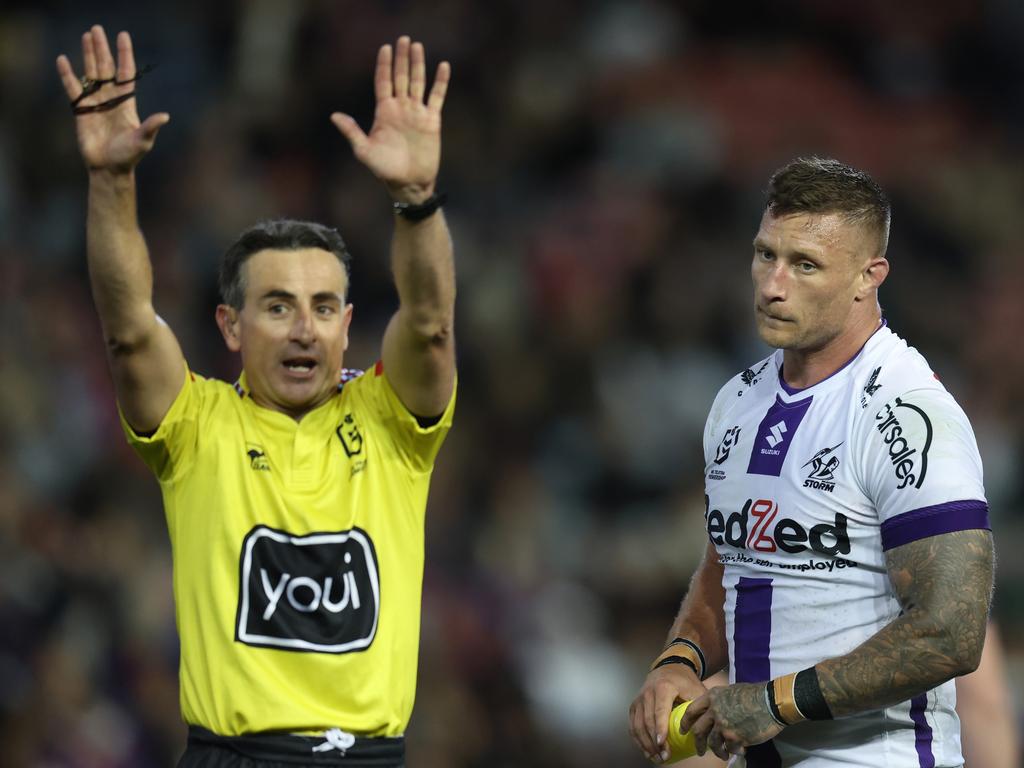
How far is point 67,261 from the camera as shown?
431 inches

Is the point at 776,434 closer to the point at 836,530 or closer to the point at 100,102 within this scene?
the point at 836,530

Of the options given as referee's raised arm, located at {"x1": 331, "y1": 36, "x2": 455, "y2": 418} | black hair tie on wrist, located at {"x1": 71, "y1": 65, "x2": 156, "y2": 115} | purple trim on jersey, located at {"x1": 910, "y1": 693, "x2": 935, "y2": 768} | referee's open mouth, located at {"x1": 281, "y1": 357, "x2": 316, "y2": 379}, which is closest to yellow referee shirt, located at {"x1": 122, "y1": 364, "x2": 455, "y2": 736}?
referee's open mouth, located at {"x1": 281, "y1": 357, "x2": 316, "y2": 379}

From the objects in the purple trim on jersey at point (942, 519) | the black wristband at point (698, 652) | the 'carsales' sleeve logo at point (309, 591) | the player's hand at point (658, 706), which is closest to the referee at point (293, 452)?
the 'carsales' sleeve logo at point (309, 591)

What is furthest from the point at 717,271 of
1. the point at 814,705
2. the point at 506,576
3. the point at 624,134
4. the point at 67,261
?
the point at 814,705

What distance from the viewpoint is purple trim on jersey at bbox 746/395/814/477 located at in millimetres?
4129

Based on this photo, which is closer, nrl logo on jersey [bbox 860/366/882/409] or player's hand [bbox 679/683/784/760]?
player's hand [bbox 679/683/784/760]

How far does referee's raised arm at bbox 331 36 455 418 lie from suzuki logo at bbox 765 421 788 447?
3.08ft

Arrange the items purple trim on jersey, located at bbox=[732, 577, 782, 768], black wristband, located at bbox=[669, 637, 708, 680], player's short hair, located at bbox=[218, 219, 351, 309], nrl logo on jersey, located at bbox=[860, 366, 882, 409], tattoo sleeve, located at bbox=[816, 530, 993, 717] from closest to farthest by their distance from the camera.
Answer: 1. tattoo sleeve, located at bbox=[816, 530, 993, 717]
2. nrl logo on jersey, located at bbox=[860, 366, 882, 409]
3. purple trim on jersey, located at bbox=[732, 577, 782, 768]
4. black wristband, located at bbox=[669, 637, 708, 680]
5. player's short hair, located at bbox=[218, 219, 351, 309]

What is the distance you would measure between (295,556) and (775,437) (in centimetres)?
139

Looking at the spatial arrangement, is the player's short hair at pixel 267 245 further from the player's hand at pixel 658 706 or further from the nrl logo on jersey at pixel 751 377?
the player's hand at pixel 658 706

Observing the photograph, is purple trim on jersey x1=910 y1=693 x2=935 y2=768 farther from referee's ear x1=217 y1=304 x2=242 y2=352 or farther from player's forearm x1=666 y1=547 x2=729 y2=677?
referee's ear x1=217 y1=304 x2=242 y2=352

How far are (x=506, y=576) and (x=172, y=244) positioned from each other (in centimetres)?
360

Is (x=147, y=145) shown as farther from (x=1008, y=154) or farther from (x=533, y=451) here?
(x=1008, y=154)

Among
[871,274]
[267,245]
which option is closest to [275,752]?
[267,245]
